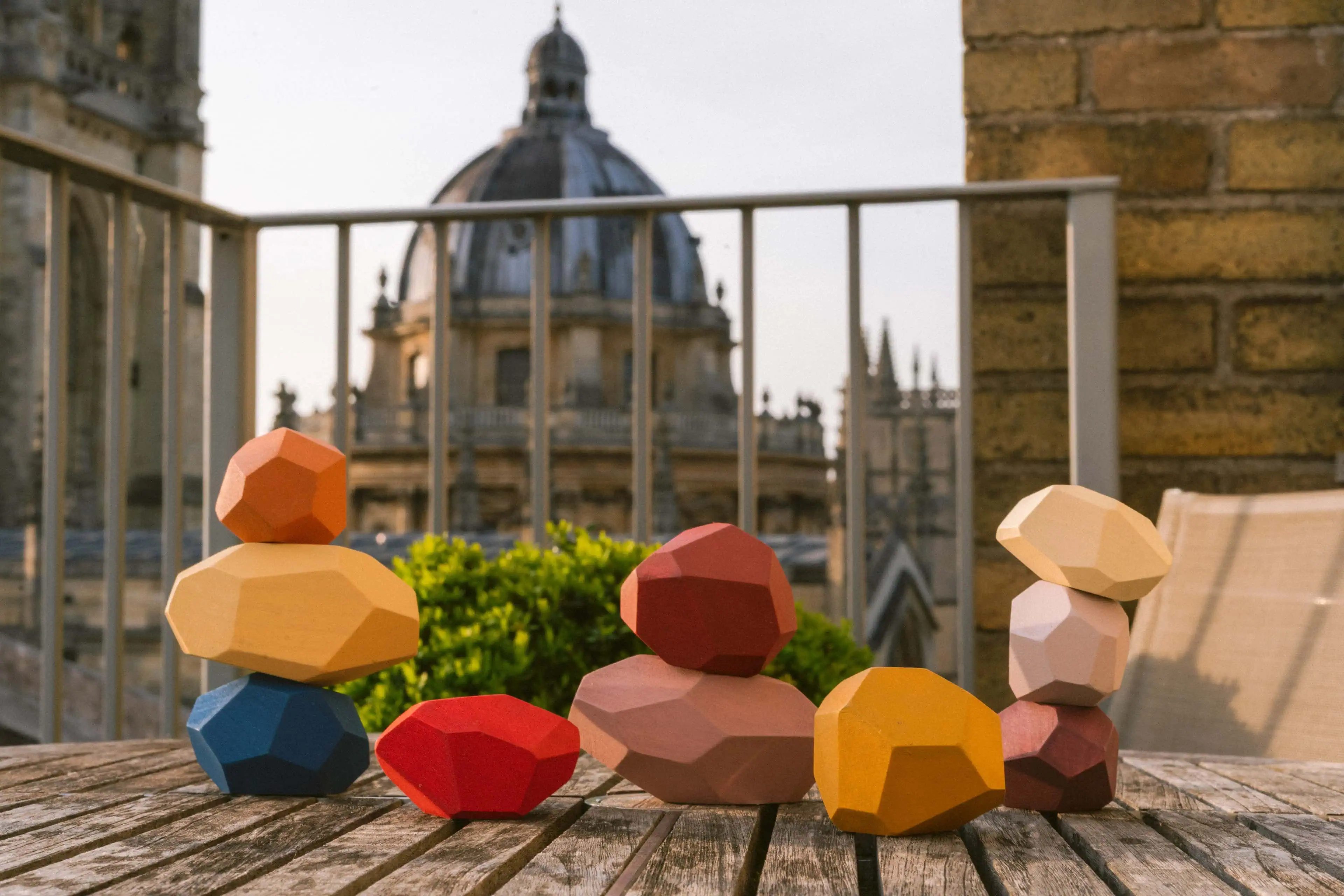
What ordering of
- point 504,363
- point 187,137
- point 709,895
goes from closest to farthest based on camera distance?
point 709,895, point 187,137, point 504,363

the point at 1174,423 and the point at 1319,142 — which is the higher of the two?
the point at 1319,142

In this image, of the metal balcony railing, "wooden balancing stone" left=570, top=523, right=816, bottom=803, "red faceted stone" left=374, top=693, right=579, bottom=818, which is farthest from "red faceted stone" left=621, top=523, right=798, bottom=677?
the metal balcony railing

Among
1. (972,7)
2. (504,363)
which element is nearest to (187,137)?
(504,363)

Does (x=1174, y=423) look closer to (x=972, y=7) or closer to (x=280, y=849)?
(x=972, y=7)

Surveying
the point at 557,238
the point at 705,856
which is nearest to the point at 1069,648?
the point at 705,856

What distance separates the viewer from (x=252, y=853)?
1.14 metres

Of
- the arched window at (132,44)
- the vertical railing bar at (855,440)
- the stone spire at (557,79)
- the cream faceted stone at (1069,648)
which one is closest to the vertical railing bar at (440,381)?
the vertical railing bar at (855,440)

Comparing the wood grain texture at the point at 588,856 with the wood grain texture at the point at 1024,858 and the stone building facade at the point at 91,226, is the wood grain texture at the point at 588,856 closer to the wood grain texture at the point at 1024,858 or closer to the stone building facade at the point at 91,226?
the wood grain texture at the point at 1024,858

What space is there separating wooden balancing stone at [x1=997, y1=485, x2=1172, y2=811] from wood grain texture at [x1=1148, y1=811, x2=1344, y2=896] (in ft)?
0.31

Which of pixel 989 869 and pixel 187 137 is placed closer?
pixel 989 869

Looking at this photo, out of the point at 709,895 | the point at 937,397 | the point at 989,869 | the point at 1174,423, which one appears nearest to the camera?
the point at 709,895

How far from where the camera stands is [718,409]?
43.9 metres

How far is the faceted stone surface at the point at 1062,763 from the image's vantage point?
1359 mm

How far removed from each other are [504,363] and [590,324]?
10.4 feet
